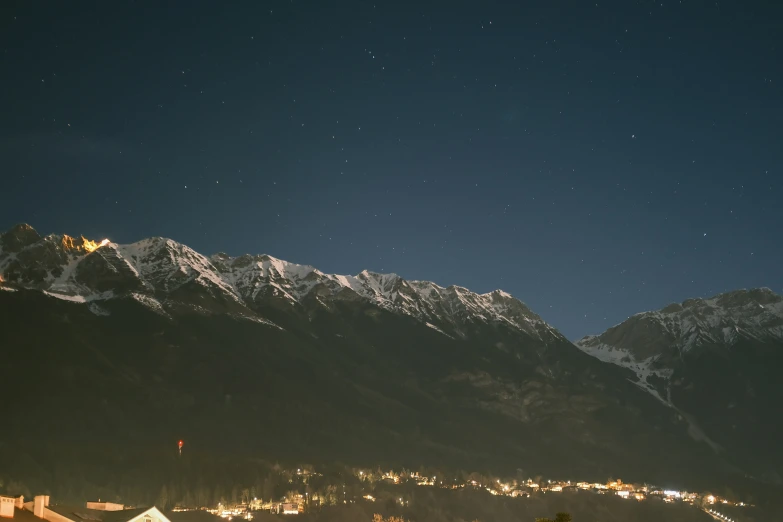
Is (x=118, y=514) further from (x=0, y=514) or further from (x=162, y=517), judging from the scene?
(x=0, y=514)

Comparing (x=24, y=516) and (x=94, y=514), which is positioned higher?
(x=94, y=514)

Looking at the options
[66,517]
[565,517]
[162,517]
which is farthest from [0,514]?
[565,517]

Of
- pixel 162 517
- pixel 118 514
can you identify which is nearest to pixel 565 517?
pixel 162 517

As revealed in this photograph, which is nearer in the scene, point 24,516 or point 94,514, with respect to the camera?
point 24,516

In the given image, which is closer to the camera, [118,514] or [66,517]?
[66,517]

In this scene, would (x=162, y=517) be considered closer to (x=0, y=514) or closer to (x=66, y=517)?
(x=66, y=517)

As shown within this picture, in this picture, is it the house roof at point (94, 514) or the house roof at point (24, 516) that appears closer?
the house roof at point (24, 516)

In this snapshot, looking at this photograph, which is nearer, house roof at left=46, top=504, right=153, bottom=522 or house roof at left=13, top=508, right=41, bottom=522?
house roof at left=13, top=508, right=41, bottom=522

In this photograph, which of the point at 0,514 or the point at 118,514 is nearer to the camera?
the point at 0,514
